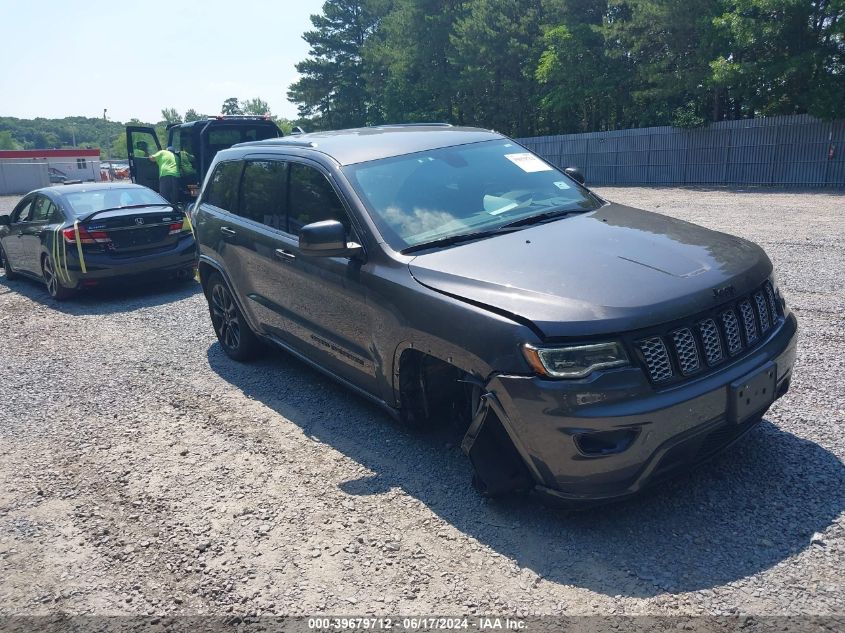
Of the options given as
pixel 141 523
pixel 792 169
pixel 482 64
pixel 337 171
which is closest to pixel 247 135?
pixel 337 171

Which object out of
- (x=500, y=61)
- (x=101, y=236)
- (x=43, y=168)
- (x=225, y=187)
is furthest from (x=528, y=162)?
(x=43, y=168)

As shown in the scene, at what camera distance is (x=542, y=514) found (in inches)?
133

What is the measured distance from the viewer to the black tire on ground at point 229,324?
5.90 m

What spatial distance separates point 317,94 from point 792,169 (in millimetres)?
38584

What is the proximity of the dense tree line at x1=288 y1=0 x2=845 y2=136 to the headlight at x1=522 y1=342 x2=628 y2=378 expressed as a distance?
70.3ft

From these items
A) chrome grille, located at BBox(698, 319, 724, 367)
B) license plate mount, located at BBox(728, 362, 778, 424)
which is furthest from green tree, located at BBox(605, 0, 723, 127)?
chrome grille, located at BBox(698, 319, 724, 367)

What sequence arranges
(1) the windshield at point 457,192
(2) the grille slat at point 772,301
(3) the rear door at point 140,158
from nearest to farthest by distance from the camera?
1. (2) the grille slat at point 772,301
2. (1) the windshield at point 457,192
3. (3) the rear door at point 140,158

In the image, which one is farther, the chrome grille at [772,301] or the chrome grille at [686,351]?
the chrome grille at [772,301]

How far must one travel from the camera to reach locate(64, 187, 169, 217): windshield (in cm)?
928

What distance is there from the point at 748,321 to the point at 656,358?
709 millimetres

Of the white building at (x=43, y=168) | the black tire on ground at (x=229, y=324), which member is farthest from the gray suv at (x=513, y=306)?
the white building at (x=43, y=168)

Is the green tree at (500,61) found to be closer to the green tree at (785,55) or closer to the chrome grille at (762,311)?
the green tree at (785,55)

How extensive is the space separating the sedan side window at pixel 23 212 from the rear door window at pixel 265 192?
20.7 feet

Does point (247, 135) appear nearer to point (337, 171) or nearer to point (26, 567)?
→ point (337, 171)
